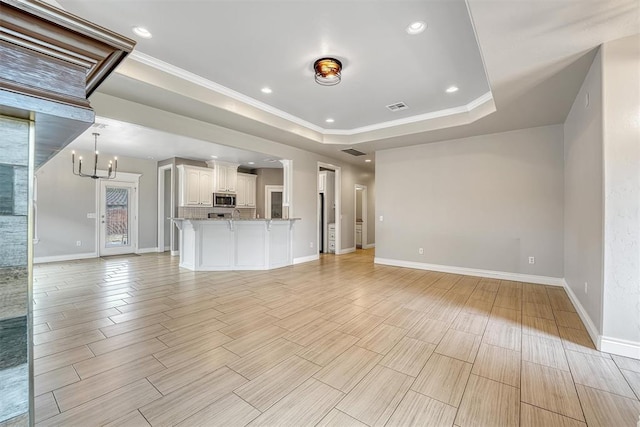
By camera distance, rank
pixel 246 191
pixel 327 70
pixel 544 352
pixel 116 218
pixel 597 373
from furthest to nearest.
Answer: pixel 246 191, pixel 116 218, pixel 327 70, pixel 544 352, pixel 597 373

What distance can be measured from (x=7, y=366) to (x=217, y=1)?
2657 mm

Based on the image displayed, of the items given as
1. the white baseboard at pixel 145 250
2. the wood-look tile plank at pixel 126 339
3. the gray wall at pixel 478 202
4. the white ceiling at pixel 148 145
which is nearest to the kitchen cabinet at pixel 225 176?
the white ceiling at pixel 148 145

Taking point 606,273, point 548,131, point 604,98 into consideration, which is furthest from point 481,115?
point 606,273

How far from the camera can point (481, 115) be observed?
13.6ft

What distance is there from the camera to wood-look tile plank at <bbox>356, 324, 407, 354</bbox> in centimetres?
240

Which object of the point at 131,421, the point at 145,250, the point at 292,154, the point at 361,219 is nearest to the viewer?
the point at 131,421

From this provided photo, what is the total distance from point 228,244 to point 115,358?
3236mm

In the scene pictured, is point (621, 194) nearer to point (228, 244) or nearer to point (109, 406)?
point (109, 406)

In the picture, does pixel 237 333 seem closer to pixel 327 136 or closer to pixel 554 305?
pixel 554 305

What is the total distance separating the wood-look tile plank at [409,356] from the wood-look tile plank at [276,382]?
2.00 ft

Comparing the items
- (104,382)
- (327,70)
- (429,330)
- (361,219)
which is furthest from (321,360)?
(361,219)

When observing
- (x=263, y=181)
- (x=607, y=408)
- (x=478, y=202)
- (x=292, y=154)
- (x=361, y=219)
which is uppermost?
(x=292, y=154)

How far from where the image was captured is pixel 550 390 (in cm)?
186

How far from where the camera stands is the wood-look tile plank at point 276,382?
1.73 m
